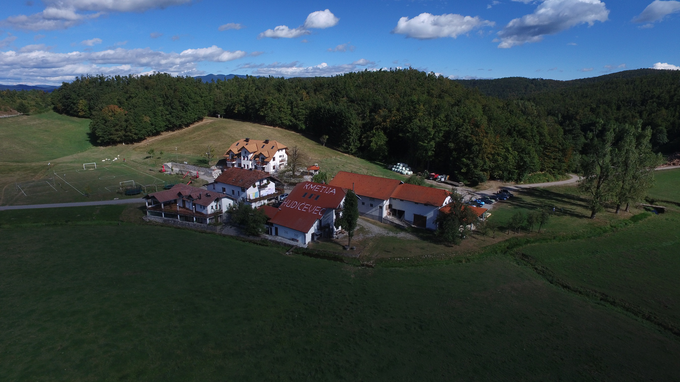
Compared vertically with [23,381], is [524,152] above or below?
above

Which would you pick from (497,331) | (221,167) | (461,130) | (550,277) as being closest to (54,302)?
(497,331)

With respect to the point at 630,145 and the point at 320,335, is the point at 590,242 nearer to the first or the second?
the point at 630,145

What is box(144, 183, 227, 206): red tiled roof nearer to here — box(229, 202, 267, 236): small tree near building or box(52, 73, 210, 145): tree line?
box(229, 202, 267, 236): small tree near building

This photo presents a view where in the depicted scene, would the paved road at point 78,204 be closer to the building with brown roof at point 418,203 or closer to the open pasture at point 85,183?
the open pasture at point 85,183

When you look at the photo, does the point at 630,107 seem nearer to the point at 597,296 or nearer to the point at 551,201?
the point at 551,201

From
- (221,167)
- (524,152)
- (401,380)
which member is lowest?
(401,380)

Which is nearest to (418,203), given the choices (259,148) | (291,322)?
(291,322)
